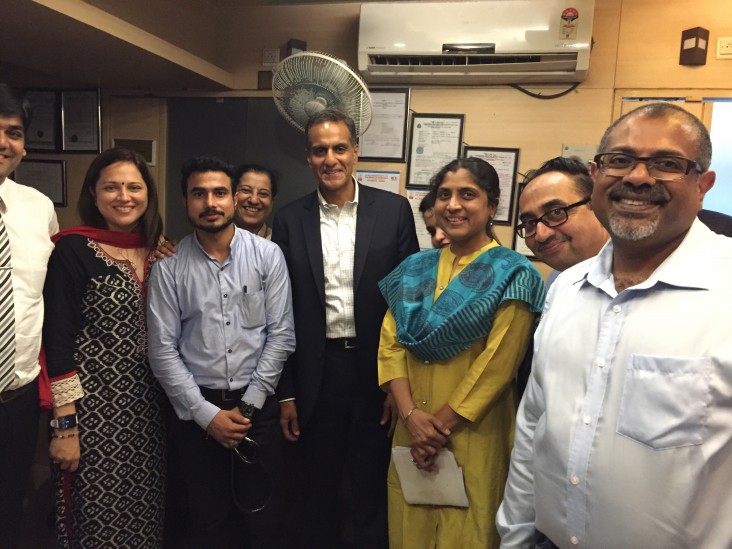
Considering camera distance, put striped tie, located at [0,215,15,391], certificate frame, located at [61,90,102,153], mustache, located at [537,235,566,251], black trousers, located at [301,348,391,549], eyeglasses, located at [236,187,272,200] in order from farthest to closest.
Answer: certificate frame, located at [61,90,102,153]
eyeglasses, located at [236,187,272,200]
black trousers, located at [301,348,391,549]
mustache, located at [537,235,566,251]
striped tie, located at [0,215,15,391]

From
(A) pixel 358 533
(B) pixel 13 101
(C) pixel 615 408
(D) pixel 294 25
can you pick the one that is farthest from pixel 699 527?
(D) pixel 294 25

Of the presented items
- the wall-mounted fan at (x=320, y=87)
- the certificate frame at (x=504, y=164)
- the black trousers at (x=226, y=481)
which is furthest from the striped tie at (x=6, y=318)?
the certificate frame at (x=504, y=164)

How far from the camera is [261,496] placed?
168 centimetres

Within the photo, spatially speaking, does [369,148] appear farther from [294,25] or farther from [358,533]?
[358,533]

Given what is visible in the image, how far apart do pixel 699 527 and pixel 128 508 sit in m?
1.61

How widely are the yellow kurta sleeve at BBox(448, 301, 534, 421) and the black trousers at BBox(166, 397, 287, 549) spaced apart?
716 mm

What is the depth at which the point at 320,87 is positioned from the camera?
2260 mm

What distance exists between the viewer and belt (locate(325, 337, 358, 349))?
1788mm

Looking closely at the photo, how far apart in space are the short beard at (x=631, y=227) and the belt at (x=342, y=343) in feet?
3.40

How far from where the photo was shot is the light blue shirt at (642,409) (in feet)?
2.78

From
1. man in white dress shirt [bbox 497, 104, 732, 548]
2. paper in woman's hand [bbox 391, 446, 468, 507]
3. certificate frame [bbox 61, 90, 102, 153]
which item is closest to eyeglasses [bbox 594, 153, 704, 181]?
man in white dress shirt [bbox 497, 104, 732, 548]

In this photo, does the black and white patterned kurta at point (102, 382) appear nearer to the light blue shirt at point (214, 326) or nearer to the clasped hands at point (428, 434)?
the light blue shirt at point (214, 326)

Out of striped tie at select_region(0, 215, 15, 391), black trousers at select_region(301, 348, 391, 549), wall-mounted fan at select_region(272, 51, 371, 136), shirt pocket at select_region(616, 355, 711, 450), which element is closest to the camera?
shirt pocket at select_region(616, 355, 711, 450)

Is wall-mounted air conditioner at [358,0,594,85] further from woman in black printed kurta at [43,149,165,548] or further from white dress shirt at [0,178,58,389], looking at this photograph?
white dress shirt at [0,178,58,389]
